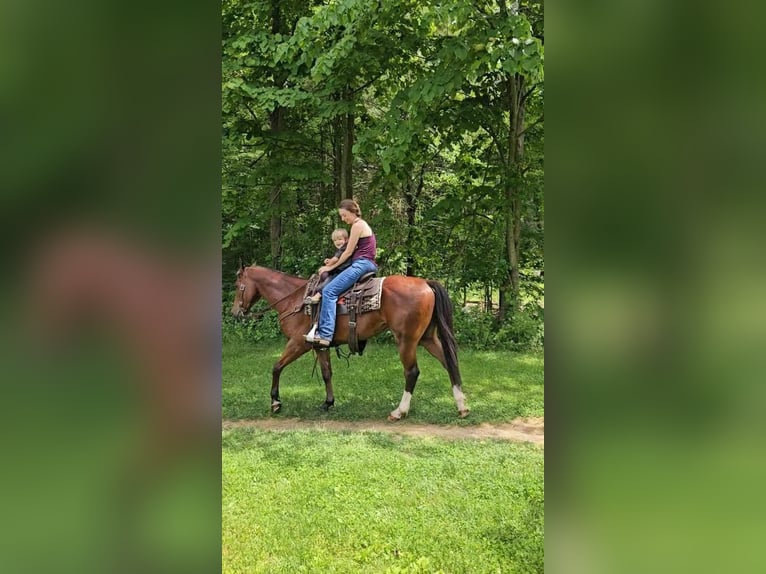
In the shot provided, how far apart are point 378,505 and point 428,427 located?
203 centimetres

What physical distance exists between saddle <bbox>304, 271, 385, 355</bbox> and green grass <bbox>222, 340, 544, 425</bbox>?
1.01 metres

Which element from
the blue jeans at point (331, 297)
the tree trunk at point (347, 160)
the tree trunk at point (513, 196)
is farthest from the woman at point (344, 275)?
the tree trunk at point (347, 160)

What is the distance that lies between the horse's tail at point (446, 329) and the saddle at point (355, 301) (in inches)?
25.1

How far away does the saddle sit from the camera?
245 inches

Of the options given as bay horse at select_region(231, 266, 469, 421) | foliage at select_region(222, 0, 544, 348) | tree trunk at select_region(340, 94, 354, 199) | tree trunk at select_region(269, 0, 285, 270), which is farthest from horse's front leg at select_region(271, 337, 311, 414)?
tree trunk at select_region(340, 94, 354, 199)

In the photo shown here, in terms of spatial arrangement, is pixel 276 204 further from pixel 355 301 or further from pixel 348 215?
pixel 355 301

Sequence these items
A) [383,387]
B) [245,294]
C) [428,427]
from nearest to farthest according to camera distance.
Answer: [428,427], [245,294], [383,387]

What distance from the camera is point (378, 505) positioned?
3898 millimetres

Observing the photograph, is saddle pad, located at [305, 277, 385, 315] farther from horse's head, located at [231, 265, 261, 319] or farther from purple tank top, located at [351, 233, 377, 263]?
horse's head, located at [231, 265, 261, 319]

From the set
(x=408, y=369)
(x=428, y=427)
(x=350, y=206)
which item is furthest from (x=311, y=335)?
(x=428, y=427)
